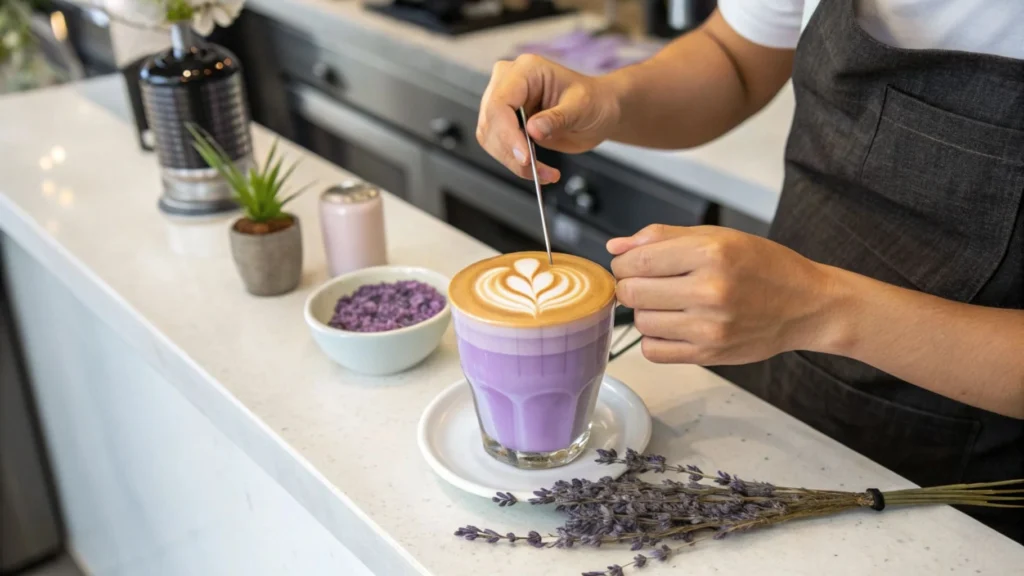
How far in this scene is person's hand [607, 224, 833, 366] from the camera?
82 centimetres

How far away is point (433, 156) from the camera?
101 inches

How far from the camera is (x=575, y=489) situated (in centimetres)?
85

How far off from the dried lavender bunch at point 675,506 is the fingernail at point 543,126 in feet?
1.16

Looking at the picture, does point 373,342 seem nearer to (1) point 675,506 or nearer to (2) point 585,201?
(1) point 675,506

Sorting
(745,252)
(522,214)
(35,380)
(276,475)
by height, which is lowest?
(35,380)

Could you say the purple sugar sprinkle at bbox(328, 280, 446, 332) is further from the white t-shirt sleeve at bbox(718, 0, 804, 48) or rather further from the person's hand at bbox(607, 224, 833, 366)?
the white t-shirt sleeve at bbox(718, 0, 804, 48)

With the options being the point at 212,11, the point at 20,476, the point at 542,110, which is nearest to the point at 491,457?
the point at 542,110

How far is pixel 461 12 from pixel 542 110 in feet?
5.19

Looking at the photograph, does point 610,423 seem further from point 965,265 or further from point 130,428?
point 130,428

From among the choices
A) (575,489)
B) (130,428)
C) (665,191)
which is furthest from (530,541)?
(665,191)

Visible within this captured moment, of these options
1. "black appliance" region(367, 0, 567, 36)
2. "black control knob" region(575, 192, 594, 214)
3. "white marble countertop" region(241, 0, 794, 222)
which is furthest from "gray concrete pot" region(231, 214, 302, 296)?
"black appliance" region(367, 0, 567, 36)

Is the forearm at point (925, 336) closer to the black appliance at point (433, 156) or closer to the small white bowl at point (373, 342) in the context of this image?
the small white bowl at point (373, 342)

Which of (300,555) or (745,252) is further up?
(745,252)

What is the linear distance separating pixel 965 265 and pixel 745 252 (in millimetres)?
361
